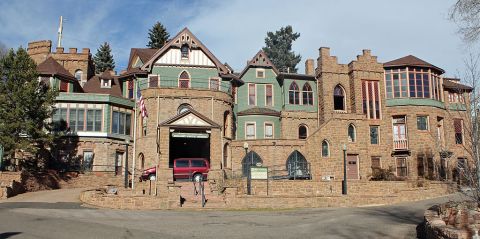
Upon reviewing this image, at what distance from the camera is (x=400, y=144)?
1480 inches

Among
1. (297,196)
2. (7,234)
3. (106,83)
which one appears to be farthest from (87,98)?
(7,234)

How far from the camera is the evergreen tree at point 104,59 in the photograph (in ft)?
229

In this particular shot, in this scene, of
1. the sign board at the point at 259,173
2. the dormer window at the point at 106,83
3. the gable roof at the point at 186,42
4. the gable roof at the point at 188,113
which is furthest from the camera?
the dormer window at the point at 106,83

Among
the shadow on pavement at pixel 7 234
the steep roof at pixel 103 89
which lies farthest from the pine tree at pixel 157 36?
the shadow on pavement at pixel 7 234

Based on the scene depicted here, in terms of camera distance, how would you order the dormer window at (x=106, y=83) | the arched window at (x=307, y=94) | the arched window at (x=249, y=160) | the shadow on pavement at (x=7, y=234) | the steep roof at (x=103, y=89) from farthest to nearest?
the dormer window at (x=106, y=83) → the steep roof at (x=103, y=89) → the arched window at (x=307, y=94) → the arched window at (x=249, y=160) → the shadow on pavement at (x=7, y=234)

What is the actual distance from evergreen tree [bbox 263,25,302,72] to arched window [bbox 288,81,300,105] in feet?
124

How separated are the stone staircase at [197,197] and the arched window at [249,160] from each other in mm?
7382

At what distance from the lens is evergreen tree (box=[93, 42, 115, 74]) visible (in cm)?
6981

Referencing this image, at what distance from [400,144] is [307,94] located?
9134mm

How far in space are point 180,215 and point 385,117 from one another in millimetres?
24715

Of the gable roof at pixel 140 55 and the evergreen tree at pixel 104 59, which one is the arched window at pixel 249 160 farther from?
the evergreen tree at pixel 104 59

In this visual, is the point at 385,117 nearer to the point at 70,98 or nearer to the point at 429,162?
the point at 429,162

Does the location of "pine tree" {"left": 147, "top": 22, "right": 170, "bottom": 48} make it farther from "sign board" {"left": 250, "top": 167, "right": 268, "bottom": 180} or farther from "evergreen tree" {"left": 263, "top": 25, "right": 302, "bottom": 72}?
"sign board" {"left": 250, "top": 167, "right": 268, "bottom": 180}

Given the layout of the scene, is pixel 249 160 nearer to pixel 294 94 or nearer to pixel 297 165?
pixel 297 165
